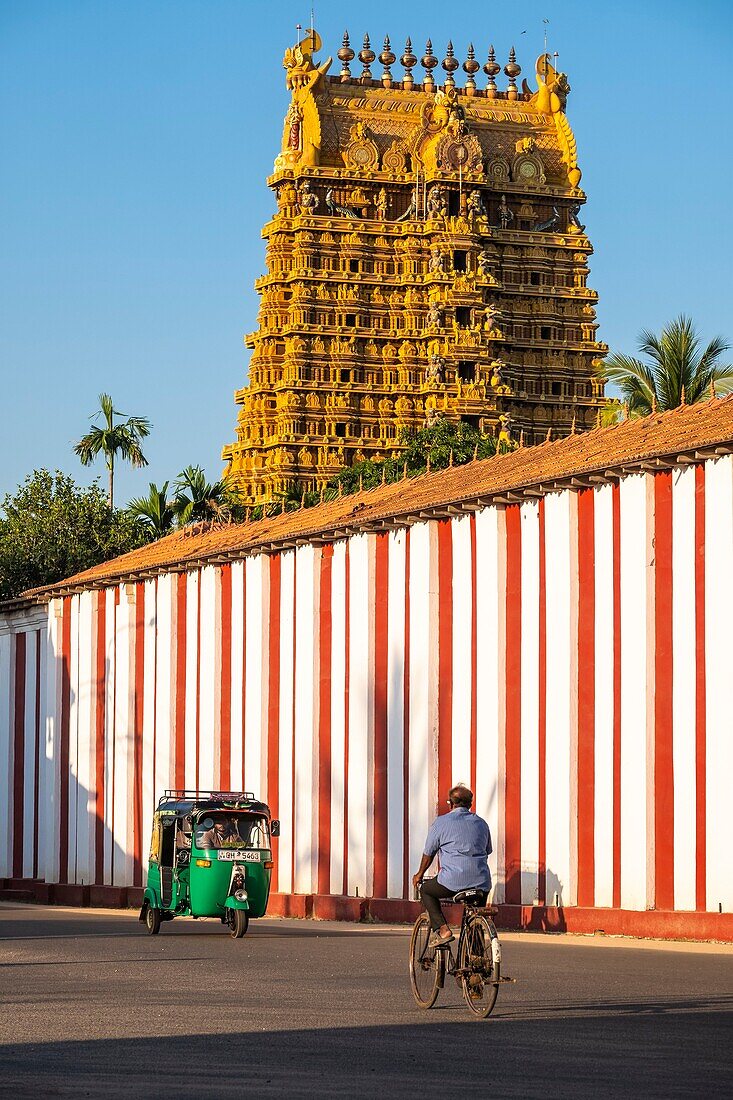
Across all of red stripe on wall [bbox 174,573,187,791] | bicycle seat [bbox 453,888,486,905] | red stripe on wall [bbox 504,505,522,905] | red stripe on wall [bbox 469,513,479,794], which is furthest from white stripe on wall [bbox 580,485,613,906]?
red stripe on wall [bbox 174,573,187,791]

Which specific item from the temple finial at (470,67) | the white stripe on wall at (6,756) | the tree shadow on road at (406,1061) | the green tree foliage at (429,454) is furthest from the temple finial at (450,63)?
the tree shadow on road at (406,1061)

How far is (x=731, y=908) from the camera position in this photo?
23.2m

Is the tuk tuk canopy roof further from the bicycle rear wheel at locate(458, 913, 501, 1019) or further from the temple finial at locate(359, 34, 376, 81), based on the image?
the temple finial at locate(359, 34, 376, 81)

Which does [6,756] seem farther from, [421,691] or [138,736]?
[421,691]

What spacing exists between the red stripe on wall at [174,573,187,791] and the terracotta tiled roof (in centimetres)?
58

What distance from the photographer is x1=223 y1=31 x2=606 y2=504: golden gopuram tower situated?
341ft

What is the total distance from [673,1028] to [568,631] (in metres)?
14.0

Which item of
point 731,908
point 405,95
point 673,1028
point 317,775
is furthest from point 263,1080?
point 405,95

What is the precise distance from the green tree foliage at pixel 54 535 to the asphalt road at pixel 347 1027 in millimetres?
57237

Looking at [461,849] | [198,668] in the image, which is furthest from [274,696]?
[461,849]

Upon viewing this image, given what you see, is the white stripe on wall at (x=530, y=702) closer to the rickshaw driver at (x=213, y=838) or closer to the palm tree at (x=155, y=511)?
the rickshaw driver at (x=213, y=838)

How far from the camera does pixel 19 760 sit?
4538cm

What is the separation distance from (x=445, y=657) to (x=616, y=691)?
4512 mm

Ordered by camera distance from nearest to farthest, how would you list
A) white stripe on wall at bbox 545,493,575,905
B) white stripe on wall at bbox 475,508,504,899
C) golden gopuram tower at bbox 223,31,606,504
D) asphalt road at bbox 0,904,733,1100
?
asphalt road at bbox 0,904,733,1100, white stripe on wall at bbox 545,493,575,905, white stripe on wall at bbox 475,508,504,899, golden gopuram tower at bbox 223,31,606,504
